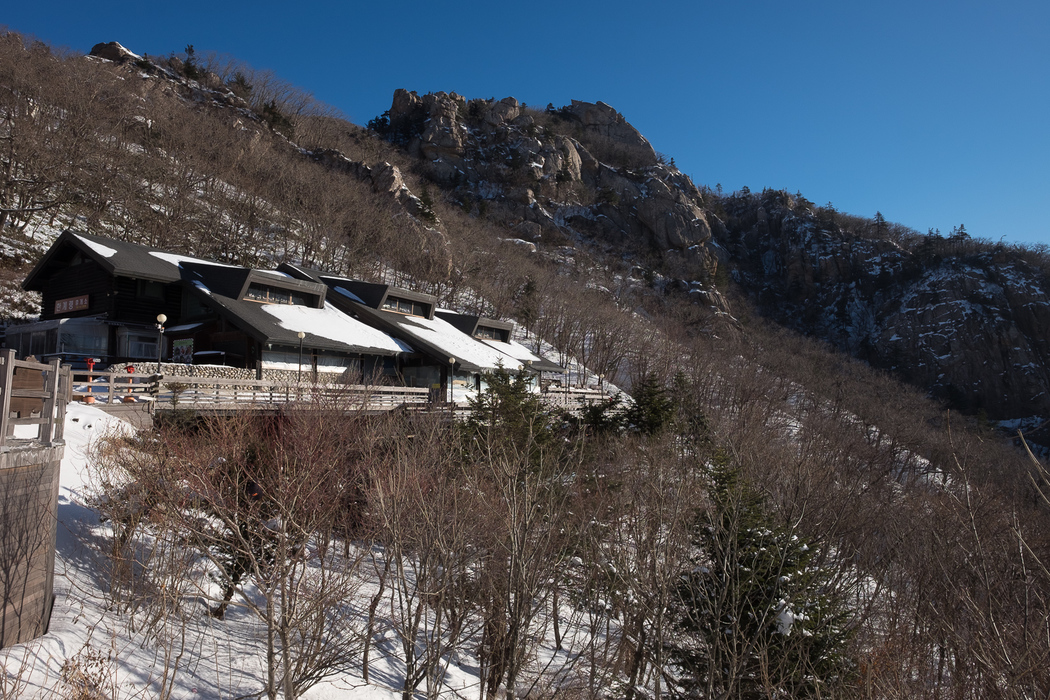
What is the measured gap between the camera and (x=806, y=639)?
10.9 m

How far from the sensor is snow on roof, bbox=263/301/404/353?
85.4ft

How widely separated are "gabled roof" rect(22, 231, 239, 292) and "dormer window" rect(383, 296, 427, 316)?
8.99 metres

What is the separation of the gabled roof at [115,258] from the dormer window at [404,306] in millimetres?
8991

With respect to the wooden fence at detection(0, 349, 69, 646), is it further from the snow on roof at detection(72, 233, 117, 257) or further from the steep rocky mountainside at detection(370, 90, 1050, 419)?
the steep rocky mountainside at detection(370, 90, 1050, 419)

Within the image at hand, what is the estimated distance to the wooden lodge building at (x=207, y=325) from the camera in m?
24.9

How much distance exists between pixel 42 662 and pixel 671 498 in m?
12.4

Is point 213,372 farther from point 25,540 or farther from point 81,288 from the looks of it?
point 25,540

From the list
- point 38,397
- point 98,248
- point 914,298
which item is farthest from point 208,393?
point 914,298

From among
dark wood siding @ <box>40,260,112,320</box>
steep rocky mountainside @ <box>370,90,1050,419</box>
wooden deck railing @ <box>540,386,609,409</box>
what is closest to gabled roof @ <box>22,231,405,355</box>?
dark wood siding @ <box>40,260,112,320</box>

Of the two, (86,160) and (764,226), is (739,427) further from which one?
(764,226)

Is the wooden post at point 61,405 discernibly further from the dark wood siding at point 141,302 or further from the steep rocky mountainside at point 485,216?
the steep rocky mountainside at point 485,216

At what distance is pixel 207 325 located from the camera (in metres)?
26.2

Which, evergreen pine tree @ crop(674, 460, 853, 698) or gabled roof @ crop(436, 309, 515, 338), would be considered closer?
evergreen pine tree @ crop(674, 460, 853, 698)

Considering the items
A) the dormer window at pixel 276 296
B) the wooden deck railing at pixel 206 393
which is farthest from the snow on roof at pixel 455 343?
the wooden deck railing at pixel 206 393
